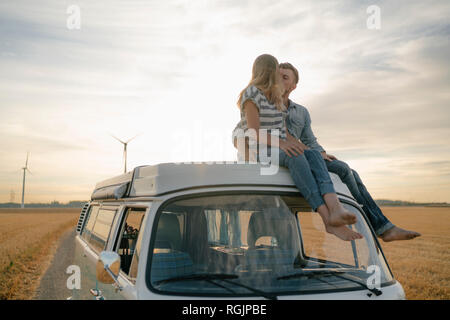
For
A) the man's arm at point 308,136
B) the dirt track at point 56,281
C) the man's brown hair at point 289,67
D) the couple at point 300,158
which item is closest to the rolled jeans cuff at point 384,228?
the couple at point 300,158

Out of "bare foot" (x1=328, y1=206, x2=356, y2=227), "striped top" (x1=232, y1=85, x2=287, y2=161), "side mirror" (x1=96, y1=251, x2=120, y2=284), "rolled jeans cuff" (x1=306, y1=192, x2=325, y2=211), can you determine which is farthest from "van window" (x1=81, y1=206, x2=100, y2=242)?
"bare foot" (x1=328, y1=206, x2=356, y2=227)

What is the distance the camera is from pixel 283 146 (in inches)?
132

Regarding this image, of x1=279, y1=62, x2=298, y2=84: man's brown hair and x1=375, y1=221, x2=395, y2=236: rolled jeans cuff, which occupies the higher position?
x1=279, y1=62, x2=298, y2=84: man's brown hair

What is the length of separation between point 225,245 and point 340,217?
93cm

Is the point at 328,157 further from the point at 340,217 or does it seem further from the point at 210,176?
the point at 210,176

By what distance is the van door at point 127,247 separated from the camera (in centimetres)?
285

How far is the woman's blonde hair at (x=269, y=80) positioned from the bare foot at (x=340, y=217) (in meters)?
1.22

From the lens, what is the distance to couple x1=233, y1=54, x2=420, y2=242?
3014mm

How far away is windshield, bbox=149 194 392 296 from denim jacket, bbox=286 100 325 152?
3.26ft

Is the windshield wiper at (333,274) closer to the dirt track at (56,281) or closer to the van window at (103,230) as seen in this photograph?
the van window at (103,230)

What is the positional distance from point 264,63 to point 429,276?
1292 centimetres

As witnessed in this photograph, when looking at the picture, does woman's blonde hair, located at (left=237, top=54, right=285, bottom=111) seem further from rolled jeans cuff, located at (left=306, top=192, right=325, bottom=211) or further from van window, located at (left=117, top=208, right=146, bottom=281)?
van window, located at (left=117, top=208, right=146, bottom=281)

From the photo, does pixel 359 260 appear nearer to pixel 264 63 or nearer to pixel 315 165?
pixel 315 165
